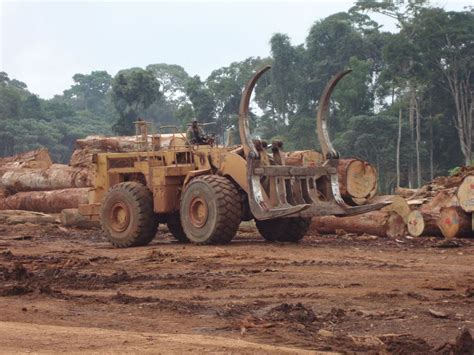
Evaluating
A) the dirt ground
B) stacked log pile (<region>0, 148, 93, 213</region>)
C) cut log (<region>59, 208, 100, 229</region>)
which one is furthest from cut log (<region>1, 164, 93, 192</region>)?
the dirt ground

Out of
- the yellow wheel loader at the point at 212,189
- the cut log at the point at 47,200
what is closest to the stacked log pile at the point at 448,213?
the yellow wheel loader at the point at 212,189

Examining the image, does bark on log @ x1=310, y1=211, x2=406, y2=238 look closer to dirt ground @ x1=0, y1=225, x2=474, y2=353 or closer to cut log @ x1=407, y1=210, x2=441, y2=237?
cut log @ x1=407, y1=210, x2=441, y2=237

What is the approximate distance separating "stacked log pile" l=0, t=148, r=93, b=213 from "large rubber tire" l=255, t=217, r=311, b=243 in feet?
28.0

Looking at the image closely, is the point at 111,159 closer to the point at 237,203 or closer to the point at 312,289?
the point at 237,203

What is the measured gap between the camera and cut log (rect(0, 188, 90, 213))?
25062 mm

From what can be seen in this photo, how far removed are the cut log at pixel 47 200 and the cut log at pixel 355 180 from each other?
8625 millimetres

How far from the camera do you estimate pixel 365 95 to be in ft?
170

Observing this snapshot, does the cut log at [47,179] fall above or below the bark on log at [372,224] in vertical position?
above

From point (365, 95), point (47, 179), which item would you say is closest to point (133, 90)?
point (365, 95)

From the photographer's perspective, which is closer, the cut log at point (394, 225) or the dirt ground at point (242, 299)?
the dirt ground at point (242, 299)

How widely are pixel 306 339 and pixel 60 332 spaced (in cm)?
212

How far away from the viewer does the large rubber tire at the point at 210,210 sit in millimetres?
15711

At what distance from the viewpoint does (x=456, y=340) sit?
273 inches

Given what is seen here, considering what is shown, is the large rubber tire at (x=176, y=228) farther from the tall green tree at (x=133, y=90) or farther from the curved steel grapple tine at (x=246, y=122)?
the tall green tree at (x=133, y=90)
